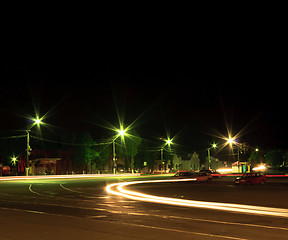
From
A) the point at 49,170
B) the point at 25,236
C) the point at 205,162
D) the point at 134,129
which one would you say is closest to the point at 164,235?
the point at 25,236

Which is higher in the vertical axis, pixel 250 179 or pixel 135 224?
pixel 135 224

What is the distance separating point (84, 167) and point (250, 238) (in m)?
86.1

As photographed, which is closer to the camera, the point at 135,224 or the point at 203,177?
the point at 135,224

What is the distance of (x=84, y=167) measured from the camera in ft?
311

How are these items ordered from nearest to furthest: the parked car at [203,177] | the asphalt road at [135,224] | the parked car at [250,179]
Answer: the asphalt road at [135,224]
the parked car at [250,179]
the parked car at [203,177]

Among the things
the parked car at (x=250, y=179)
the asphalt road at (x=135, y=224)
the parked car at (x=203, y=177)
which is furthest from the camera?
the parked car at (x=203, y=177)

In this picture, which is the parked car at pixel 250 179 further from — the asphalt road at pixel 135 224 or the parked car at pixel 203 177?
the asphalt road at pixel 135 224

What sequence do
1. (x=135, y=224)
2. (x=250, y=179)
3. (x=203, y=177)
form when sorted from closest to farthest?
(x=135, y=224)
(x=250, y=179)
(x=203, y=177)

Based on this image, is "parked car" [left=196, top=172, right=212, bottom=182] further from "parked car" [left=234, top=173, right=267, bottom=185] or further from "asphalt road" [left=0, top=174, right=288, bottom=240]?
"asphalt road" [left=0, top=174, right=288, bottom=240]

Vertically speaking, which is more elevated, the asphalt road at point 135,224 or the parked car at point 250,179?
the asphalt road at point 135,224

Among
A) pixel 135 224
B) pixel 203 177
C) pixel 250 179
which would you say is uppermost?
pixel 135 224

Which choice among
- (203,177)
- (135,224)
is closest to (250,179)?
(203,177)

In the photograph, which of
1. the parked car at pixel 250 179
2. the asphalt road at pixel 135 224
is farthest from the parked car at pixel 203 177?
the asphalt road at pixel 135 224

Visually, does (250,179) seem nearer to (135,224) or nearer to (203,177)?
(203,177)
